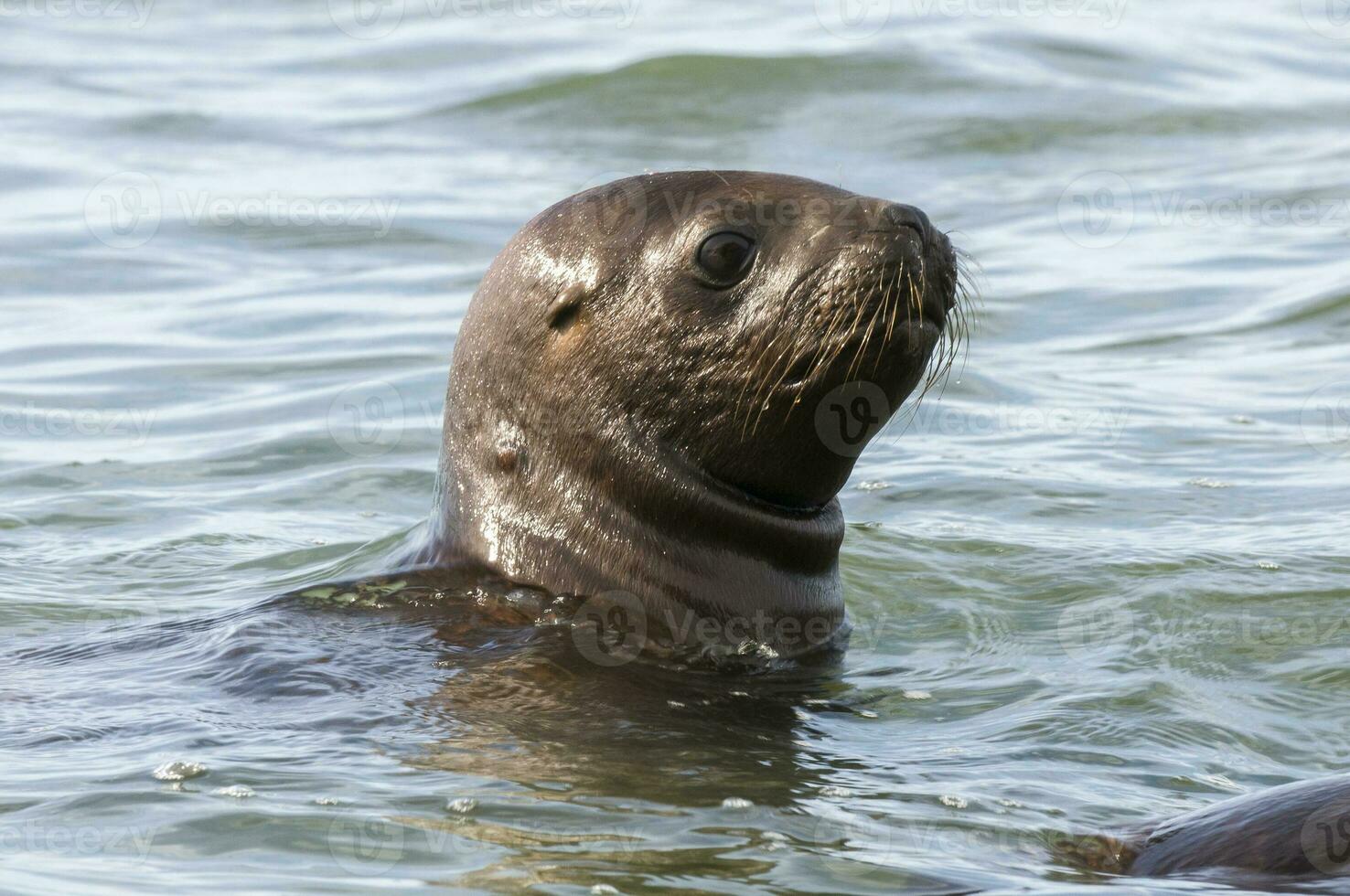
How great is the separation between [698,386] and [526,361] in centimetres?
57

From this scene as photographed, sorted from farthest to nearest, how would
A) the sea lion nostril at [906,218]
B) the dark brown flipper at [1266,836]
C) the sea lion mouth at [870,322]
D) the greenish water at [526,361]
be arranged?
the sea lion nostril at [906,218], the sea lion mouth at [870,322], the greenish water at [526,361], the dark brown flipper at [1266,836]

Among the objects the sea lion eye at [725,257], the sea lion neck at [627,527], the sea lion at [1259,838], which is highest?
the sea lion eye at [725,257]

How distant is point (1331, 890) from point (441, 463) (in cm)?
350

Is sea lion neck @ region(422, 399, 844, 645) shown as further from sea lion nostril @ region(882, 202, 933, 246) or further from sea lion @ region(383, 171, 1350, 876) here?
sea lion nostril @ region(882, 202, 933, 246)

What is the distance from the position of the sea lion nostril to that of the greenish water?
143 cm

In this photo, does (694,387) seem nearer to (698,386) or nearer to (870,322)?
(698,386)

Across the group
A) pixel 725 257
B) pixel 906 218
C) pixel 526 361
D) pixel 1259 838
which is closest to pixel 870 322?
pixel 906 218

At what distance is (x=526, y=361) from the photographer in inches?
253

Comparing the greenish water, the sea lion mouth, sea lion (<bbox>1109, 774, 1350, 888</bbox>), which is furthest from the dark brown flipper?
the sea lion mouth

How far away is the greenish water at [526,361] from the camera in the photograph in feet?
16.2

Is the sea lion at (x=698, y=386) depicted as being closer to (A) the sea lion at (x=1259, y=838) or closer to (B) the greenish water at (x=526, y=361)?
(B) the greenish water at (x=526, y=361)

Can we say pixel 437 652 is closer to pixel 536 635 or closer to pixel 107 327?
pixel 536 635

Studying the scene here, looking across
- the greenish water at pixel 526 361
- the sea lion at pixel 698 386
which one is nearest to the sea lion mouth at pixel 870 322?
the sea lion at pixel 698 386

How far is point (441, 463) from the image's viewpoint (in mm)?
6746
